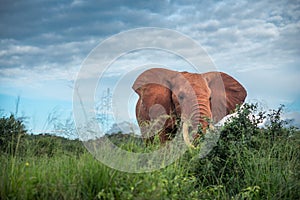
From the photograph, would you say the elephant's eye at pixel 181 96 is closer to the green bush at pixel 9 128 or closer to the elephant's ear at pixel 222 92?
the elephant's ear at pixel 222 92

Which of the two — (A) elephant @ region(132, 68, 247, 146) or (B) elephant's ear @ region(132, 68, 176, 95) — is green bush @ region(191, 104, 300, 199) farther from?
(B) elephant's ear @ region(132, 68, 176, 95)

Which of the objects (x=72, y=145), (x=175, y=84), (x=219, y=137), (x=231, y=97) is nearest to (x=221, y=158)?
(x=219, y=137)

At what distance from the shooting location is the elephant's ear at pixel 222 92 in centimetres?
1287

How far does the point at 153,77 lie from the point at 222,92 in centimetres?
231

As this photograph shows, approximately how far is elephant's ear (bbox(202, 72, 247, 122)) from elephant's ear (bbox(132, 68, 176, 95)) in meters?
1.15

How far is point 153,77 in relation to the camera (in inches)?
500

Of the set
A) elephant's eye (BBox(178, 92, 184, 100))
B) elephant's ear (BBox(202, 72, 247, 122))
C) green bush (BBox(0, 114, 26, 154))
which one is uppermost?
elephant's ear (BBox(202, 72, 247, 122))

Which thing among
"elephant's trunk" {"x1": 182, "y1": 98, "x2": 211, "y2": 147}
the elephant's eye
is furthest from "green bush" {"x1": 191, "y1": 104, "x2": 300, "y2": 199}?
the elephant's eye

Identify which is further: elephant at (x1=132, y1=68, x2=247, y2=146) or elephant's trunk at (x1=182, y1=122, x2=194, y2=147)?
elephant at (x1=132, y1=68, x2=247, y2=146)

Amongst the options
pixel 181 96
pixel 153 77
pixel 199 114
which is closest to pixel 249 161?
pixel 199 114

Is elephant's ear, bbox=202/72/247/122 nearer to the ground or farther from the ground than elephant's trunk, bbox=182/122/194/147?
farther from the ground

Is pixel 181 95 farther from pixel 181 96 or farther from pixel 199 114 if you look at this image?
pixel 199 114

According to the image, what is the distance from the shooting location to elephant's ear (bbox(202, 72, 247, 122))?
1287 cm

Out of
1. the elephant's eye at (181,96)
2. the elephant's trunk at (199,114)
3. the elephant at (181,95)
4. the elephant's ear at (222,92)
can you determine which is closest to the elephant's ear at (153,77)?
the elephant at (181,95)
